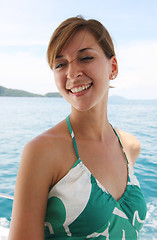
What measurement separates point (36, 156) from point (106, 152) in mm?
429

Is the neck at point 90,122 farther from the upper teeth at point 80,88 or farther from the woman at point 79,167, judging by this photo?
the upper teeth at point 80,88

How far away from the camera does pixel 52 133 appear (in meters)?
0.99

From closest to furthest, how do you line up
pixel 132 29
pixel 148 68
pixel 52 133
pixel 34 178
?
1. pixel 34 178
2. pixel 52 133
3. pixel 132 29
4. pixel 148 68

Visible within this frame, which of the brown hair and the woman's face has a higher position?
the brown hair

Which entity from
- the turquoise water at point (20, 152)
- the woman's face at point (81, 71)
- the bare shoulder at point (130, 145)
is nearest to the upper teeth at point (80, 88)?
the woman's face at point (81, 71)

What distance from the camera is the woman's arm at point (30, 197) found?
811 mm

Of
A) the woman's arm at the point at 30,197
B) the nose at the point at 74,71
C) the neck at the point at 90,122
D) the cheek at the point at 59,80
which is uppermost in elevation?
the nose at the point at 74,71

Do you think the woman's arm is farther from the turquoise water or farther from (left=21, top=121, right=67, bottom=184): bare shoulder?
Result: the turquoise water

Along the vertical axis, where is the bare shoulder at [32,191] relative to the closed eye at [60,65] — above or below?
below

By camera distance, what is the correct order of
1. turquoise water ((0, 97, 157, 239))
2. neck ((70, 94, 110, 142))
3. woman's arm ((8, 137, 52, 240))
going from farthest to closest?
turquoise water ((0, 97, 157, 239))
neck ((70, 94, 110, 142))
woman's arm ((8, 137, 52, 240))

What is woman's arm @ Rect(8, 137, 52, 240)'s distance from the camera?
2.66 feet

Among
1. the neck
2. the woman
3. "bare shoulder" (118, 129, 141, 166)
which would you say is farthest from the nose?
"bare shoulder" (118, 129, 141, 166)

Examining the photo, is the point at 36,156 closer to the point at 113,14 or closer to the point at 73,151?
the point at 73,151

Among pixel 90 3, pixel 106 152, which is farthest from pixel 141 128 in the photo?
pixel 90 3
